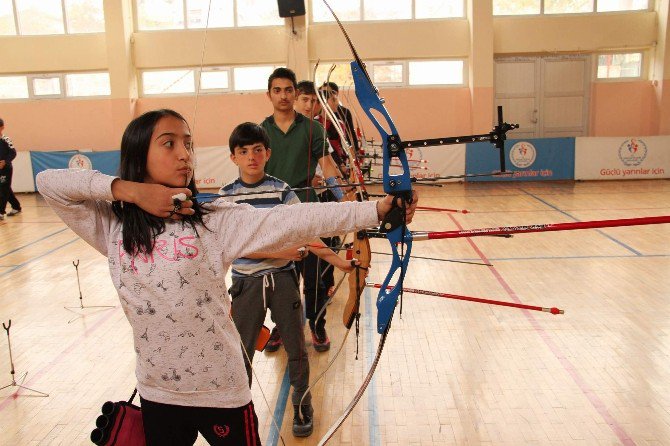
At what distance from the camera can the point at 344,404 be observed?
2615 mm

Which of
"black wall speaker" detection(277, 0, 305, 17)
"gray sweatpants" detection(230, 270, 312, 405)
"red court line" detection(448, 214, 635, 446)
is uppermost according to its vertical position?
"black wall speaker" detection(277, 0, 305, 17)

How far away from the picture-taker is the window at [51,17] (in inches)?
443

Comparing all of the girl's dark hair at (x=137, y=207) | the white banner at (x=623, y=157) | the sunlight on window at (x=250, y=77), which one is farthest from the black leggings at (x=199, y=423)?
the sunlight on window at (x=250, y=77)

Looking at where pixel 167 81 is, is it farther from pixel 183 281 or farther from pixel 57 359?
pixel 183 281

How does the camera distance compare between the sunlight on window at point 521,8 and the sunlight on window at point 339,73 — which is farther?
the sunlight on window at point 339,73

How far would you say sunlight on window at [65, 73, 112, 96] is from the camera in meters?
11.5

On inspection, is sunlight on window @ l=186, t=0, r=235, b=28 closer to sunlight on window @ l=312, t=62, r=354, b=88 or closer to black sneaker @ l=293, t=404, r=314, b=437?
sunlight on window @ l=312, t=62, r=354, b=88

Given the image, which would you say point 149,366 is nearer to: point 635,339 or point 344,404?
point 344,404

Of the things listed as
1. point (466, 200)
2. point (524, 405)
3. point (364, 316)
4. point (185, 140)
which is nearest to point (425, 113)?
point (466, 200)

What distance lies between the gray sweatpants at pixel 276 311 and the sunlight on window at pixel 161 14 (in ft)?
33.7

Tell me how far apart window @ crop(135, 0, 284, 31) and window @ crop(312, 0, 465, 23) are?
0.99 meters

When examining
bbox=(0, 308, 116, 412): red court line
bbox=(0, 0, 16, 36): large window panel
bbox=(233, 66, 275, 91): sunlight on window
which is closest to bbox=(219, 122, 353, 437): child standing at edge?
bbox=(0, 308, 116, 412): red court line

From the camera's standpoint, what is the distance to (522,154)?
1012cm

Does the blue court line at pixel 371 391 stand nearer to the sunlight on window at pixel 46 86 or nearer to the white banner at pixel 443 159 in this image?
the white banner at pixel 443 159
